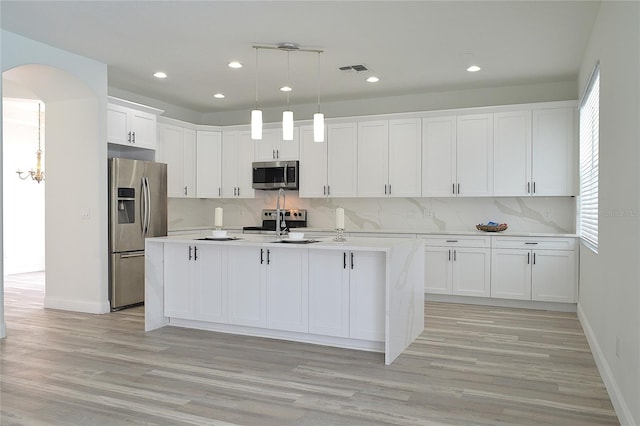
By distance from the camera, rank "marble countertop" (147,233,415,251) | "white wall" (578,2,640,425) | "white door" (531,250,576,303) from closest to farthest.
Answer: "white wall" (578,2,640,425), "marble countertop" (147,233,415,251), "white door" (531,250,576,303)

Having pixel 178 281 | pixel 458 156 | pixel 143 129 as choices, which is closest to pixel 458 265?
pixel 458 156

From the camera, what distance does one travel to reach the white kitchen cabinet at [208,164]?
7328mm

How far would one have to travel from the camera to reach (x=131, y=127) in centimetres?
586

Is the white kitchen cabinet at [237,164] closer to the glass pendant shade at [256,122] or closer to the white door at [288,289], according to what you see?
the glass pendant shade at [256,122]

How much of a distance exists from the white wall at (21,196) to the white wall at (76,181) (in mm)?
3297

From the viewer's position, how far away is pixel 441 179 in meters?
6.29

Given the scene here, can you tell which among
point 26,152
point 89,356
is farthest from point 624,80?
point 26,152

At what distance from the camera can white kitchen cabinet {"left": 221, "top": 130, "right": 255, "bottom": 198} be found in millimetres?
7379

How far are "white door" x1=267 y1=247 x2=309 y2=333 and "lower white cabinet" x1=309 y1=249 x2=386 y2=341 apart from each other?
63mm

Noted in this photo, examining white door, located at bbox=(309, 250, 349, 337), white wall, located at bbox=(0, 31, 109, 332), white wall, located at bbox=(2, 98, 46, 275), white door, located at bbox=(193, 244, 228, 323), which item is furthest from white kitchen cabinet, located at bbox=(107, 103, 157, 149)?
white wall, located at bbox=(2, 98, 46, 275)

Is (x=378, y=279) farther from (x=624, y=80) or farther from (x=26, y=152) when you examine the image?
(x=26, y=152)

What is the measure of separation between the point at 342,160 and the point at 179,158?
229 cm

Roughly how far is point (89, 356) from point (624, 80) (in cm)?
403

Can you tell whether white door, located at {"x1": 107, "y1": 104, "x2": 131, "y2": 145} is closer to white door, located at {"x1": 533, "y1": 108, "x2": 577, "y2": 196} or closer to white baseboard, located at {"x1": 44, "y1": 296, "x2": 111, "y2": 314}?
white baseboard, located at {"x1": 44, "y1": 296, "x2": 111, "y2": 314}
